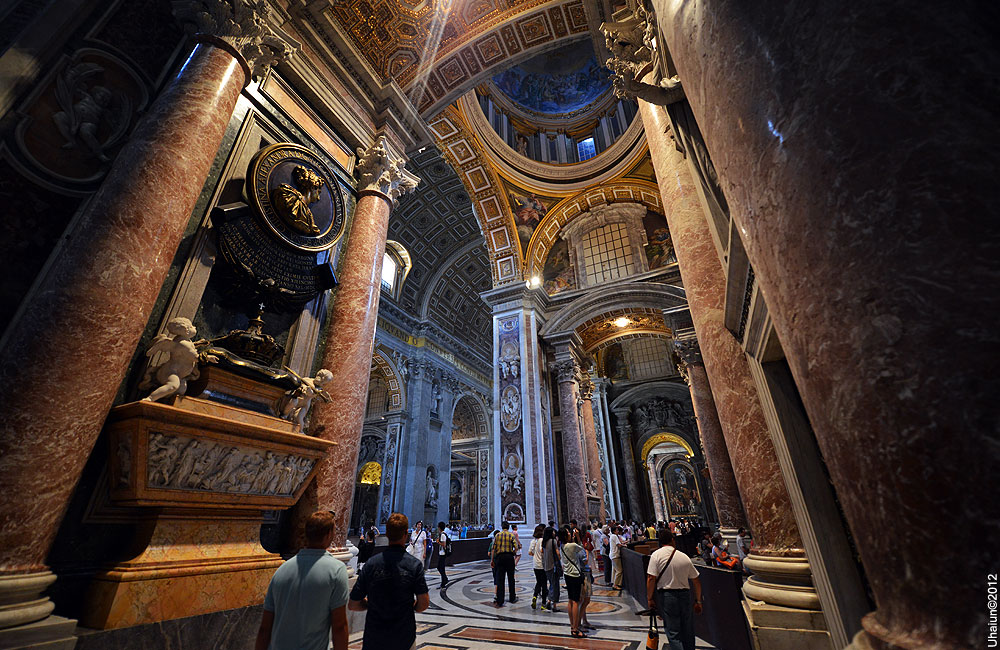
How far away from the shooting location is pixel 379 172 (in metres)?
5.65

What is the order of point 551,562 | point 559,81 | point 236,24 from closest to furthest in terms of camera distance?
point 236,24
point 551,562
point 559,81

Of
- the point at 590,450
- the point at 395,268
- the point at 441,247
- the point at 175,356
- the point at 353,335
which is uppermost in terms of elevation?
the point at 441,247

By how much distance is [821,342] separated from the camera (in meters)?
0.91

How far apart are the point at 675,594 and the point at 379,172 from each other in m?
5.68

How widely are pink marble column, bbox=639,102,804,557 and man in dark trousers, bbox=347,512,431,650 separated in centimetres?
225

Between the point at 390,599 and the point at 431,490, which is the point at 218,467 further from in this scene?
the point at 431,490

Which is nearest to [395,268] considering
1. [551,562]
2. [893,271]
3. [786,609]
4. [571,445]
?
[571,445]

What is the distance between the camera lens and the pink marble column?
271cm

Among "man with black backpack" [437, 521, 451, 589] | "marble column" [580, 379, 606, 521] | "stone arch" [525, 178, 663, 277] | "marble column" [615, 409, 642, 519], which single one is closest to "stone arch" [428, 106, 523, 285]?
"stone arch" [525, 178, 663, 277]

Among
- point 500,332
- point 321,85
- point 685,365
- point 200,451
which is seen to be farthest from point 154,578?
point 685,365

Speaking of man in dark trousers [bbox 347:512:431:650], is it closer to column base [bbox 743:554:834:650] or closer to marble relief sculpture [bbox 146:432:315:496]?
marble relief sculpture [bbox 146:432:315:496]

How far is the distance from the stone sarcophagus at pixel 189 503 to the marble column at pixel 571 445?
29.2 ft

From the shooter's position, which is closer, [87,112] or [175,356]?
[175,356]

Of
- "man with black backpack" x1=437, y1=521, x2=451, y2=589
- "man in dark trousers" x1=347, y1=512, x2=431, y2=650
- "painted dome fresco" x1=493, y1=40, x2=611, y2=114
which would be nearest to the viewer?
"man in dark trousers" x1=347, y1=512, x2=431, y2=650
